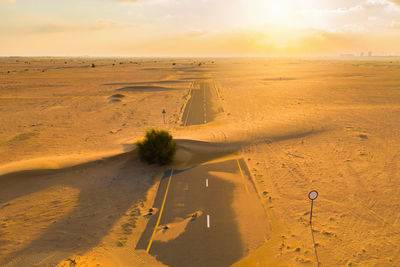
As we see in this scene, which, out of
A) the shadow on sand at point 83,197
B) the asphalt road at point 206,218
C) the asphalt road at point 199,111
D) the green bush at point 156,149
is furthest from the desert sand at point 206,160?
the asphalt road at point 199,111

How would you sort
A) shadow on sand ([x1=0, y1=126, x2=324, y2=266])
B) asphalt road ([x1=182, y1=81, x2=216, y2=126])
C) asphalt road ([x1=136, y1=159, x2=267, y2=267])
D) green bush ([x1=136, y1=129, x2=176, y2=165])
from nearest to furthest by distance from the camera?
asphalt road ([x1=136, y1=159, x2=267, y2=267]) < shadow on sand ([x1=0, y1=126, x2=324, y2=266]) < green bush ([x1=136, y1=129, x2=176, y2=165]) < asphalt road ([x1=182, y1=81, x2=216, y2=126])

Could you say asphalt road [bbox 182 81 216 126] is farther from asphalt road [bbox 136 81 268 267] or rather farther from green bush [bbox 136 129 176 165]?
asphalt road [bbox 136 81 268 267]

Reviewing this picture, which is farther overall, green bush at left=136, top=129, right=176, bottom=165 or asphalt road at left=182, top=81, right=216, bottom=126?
asphalt road at left=182, top=81, right=216, bottom=126

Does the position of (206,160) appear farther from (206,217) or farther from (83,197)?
(83,197)

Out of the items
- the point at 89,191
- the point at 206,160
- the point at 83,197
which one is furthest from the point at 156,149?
the point at 83,197

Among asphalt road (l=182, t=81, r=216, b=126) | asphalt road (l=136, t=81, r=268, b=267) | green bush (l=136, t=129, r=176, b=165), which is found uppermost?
asphalt road (l=182, t=81, r=216, b=126)

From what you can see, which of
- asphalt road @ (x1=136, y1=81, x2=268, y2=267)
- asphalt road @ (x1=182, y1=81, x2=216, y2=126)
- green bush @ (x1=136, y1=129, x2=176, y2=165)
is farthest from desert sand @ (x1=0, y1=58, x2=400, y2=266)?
asphalt road @ (x1=182, y1=81, x2=216, y2=126)
